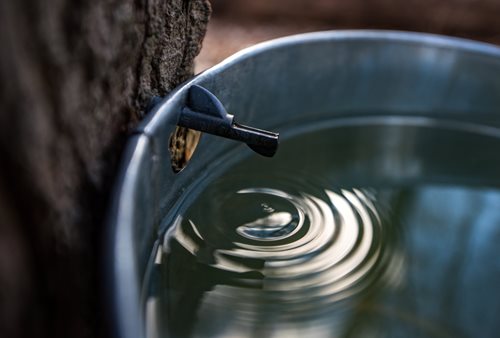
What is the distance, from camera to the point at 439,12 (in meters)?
2.34

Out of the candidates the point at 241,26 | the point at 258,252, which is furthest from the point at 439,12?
the point at 258,252

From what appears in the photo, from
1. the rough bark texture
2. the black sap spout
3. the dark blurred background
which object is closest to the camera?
the rough bark texture

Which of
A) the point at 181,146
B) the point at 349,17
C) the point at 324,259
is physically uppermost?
the point at 349,17

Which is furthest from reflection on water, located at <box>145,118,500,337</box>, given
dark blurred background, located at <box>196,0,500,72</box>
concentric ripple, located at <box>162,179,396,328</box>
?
dark blurred background, located at <box>196,0,500,72</box>

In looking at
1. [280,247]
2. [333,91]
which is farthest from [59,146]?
[333,91]

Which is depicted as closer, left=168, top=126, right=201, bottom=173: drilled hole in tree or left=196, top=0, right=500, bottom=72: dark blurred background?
left=168, top=126, right=201, bottom=173: drilled hole in tree

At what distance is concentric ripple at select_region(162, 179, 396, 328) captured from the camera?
0.79 m

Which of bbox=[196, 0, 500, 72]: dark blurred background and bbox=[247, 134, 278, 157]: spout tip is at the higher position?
bbox=[196, 0, 500, 72]: dark blurred background

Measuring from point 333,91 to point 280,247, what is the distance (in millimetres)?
454

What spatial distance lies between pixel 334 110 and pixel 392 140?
0.14 metres

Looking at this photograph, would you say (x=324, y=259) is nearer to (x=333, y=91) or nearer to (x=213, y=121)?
(x=213, y=121)

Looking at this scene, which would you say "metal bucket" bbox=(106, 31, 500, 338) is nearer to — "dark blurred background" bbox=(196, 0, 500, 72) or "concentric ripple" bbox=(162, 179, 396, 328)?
"concentric ripple" bbox=(162, 179, 396, 328)

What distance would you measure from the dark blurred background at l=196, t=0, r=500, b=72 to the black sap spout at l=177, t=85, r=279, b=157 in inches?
61.9

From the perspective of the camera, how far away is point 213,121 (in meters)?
0.71
